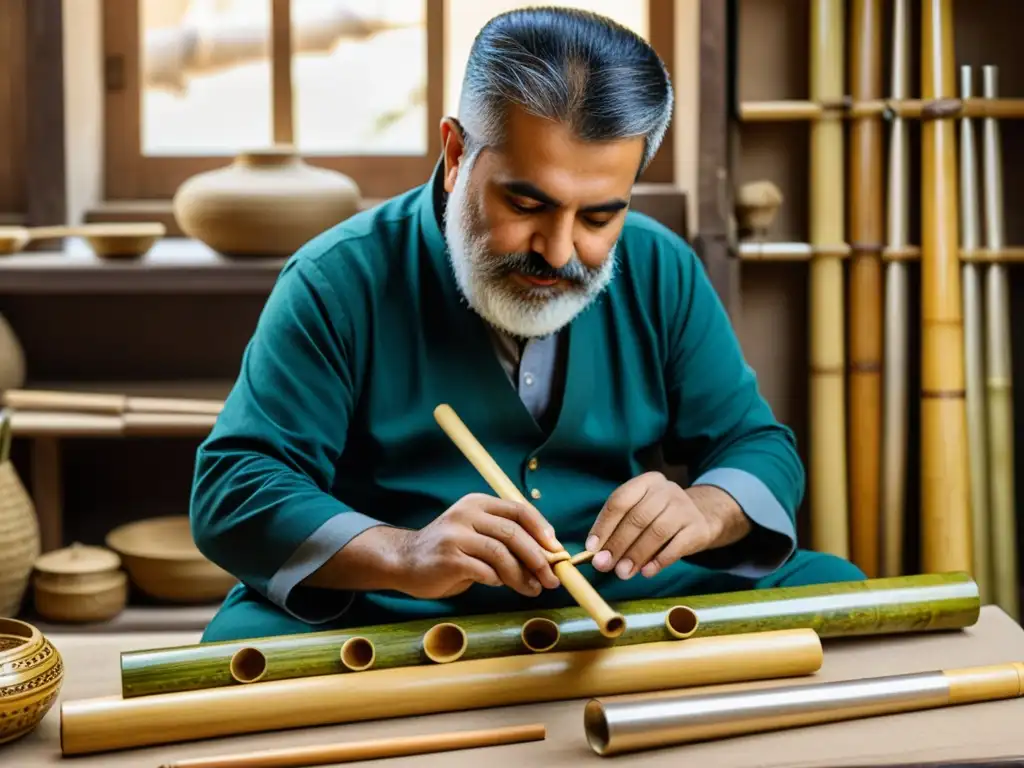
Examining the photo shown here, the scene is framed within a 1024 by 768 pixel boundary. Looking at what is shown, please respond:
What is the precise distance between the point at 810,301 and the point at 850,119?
51cm

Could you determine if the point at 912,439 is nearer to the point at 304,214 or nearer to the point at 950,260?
the point at 950,260

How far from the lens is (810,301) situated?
384 centimetres

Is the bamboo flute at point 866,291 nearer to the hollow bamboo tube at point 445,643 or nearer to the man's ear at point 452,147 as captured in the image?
the man's ear at point 452,147

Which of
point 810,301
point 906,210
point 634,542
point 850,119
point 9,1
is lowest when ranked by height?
point 634,542

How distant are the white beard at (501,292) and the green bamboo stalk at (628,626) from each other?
52 cm

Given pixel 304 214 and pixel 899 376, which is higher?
pixel 304 214

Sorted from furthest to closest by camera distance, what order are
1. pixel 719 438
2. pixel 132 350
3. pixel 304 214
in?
pixel 132 350
pixel 304 214
pixel 719 438

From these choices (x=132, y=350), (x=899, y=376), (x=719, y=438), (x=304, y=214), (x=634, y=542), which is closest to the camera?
(x=634, y=542)

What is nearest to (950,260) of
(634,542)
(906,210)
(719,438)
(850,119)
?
(906,210)

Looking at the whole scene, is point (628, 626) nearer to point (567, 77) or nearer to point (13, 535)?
point (567, 77)

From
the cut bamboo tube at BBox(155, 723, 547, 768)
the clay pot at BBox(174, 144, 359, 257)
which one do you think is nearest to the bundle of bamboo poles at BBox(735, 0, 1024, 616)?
the clay pot at BBox(174, 144, 359, 257)

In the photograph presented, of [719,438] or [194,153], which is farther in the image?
[194,153]

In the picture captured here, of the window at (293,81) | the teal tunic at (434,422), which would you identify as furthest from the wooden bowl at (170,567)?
the teal tunic at (434,422)

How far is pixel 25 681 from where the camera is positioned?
1.63 meters
